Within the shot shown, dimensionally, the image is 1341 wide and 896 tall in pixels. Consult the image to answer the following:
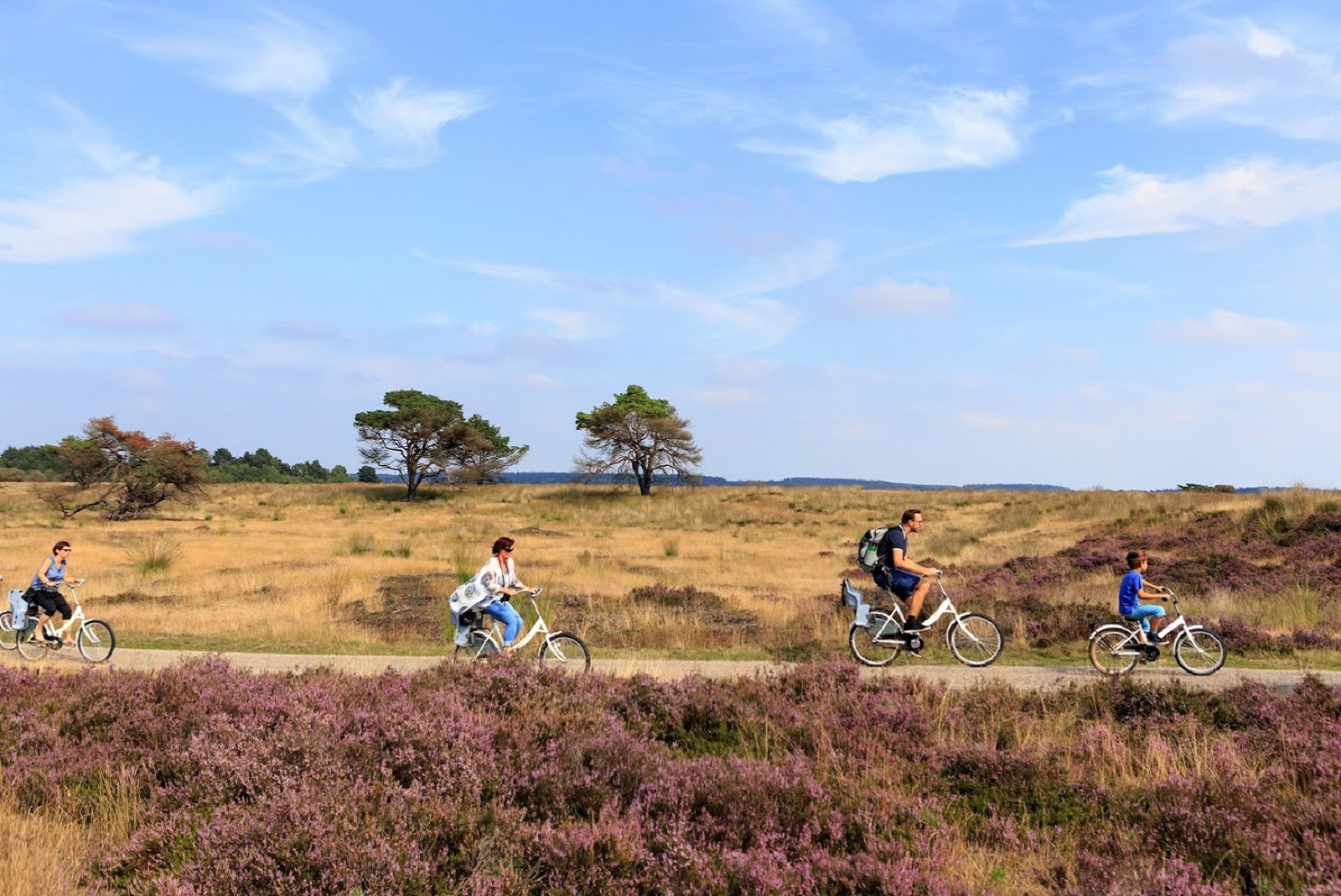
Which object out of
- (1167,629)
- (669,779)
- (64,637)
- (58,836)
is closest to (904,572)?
(1167,629)

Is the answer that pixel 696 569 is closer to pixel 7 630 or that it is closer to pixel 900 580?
pixel 900 580

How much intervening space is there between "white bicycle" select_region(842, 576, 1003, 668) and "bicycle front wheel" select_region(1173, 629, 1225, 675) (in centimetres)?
243

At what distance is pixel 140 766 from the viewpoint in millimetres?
6441

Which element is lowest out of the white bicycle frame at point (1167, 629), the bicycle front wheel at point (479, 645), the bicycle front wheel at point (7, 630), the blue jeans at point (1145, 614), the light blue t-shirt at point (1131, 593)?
the bicycle front wheel at point (7, 630)

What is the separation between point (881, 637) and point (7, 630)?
1610cm

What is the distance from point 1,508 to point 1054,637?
68.5 metres

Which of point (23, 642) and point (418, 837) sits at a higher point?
point (418, 837)

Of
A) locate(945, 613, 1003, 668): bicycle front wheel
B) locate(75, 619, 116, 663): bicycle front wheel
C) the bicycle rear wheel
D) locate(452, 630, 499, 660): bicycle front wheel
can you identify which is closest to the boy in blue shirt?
locate(945, 613, 1003, 668): bicycle front wheel

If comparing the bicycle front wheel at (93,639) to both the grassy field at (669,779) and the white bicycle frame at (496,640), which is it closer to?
the grassy field at (669,779)

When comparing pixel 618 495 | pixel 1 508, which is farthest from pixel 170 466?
pixel 618 495

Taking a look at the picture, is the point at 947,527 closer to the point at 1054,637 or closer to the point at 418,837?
the point at 1054,637

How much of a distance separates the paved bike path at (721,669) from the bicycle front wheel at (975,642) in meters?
0.20

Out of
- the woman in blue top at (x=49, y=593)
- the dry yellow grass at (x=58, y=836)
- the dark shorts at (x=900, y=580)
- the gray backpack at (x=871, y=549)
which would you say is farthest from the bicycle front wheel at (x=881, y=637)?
the woman in blue top at (x=49, y=593)

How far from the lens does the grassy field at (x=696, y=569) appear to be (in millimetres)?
15461
